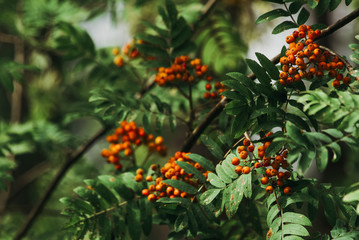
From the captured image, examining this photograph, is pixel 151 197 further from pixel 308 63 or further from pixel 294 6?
pixel 294 6

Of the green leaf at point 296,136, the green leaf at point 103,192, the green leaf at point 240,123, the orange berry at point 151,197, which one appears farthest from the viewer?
the green leaf at point 103,192

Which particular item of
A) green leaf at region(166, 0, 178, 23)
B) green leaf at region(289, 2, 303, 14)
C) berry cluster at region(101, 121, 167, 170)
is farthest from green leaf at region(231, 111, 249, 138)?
green leaf at region(166, 0, 178, 23)

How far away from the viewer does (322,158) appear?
2.86ft

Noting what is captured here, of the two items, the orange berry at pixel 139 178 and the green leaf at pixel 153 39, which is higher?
the green leaf at pixel 153 39

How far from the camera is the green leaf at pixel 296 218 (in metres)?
0.97

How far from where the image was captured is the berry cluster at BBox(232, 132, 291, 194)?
38.6 inches

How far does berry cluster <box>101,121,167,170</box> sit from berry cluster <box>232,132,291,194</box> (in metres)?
0.62

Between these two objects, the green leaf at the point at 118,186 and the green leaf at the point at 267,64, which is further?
the green leaf at the point at 118,186

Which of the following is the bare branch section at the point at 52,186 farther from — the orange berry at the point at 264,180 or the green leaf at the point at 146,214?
the orange berry at the point at 264,180

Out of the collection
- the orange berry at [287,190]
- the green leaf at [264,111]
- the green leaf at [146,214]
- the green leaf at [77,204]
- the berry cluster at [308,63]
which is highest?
the berry cluster at [308,63]

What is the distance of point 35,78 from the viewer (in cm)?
308

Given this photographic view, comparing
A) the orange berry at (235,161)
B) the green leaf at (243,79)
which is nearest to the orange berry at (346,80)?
the green leaf at (243,79)

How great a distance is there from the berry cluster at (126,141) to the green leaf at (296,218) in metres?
0.74

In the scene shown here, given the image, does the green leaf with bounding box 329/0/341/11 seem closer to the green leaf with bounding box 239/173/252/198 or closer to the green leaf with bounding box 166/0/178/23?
the green leaf with bounding box 239/173/252/198
